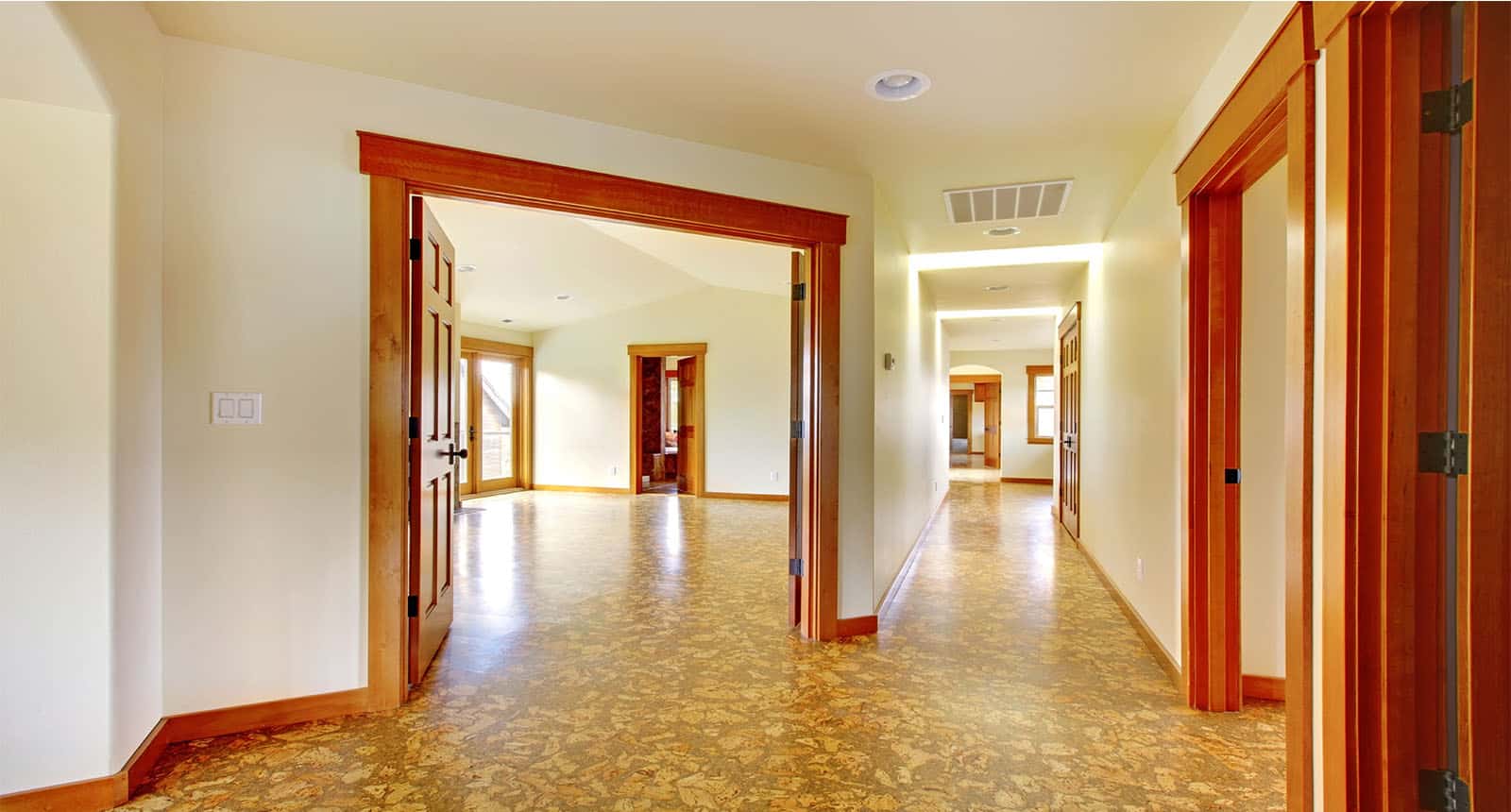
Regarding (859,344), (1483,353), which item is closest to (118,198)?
(859,344)

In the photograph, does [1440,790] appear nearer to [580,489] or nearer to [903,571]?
[903,571]

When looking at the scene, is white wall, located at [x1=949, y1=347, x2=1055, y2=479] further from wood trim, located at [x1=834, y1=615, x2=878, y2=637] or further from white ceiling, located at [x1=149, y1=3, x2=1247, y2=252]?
white ceiling, located at [x1=149, y1=3, x2=1247, y2=252]

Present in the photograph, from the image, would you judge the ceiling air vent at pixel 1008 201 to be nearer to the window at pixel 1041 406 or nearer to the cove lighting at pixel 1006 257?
the cove lighting at pixel 1006 257

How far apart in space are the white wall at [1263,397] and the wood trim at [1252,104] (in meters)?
0.33

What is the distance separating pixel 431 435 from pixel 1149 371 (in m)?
3.29

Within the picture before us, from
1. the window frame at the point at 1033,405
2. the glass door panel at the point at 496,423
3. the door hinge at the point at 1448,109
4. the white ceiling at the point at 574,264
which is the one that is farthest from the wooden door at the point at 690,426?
the door hinge at the point at 1448,109

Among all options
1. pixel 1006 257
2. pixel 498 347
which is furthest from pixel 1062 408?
pixel 498 347

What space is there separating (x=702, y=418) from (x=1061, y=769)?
727 centimetres

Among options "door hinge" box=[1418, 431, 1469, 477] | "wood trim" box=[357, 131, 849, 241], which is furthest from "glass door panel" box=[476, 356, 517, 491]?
"door hinge" box=[1418, 431, 1469, 477]

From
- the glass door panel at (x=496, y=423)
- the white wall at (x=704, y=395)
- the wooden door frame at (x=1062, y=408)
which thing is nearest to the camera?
Result: the wooden door frame at (x=1062, y=408)

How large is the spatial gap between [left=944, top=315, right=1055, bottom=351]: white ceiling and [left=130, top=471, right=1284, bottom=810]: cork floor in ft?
16.2

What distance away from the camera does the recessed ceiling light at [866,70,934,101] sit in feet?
8.04

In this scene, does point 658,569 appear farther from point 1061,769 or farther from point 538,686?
point 1061,769

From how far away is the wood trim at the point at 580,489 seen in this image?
9547mm
